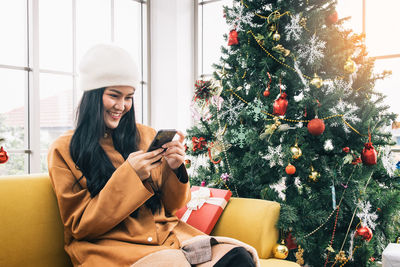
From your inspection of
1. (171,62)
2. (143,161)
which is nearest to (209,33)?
(171,62)

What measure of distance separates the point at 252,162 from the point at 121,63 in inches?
40.0

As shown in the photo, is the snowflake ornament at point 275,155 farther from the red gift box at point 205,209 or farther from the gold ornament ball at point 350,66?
the gold ornament ball at point 350,66

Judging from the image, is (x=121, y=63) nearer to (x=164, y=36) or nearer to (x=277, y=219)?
(x=277, y=219)

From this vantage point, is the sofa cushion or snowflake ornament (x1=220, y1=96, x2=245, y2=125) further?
snowflake ornament (x1=220, y1=96, x2=245, y2=125)

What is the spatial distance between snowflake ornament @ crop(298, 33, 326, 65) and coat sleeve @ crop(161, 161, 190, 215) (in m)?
1.03

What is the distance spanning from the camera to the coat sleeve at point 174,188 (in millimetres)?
1703

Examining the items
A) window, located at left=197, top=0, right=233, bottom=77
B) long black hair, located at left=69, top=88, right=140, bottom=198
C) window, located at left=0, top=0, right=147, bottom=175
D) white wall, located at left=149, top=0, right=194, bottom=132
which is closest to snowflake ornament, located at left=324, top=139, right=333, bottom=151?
long black hair, located at left=69, top=88, right=140, bottom=198

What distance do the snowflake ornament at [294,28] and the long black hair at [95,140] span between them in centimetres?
105

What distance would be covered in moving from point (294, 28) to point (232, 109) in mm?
611

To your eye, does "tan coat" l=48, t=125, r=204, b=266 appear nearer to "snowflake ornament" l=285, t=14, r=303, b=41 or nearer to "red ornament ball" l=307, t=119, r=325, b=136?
"red ornament ball" l=307, t=119, r=325, b=136

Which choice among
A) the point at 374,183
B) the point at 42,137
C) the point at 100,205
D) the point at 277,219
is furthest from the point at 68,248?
the point at 42,137

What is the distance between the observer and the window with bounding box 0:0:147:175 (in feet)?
10.3

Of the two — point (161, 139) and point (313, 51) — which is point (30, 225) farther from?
point (313, 51)

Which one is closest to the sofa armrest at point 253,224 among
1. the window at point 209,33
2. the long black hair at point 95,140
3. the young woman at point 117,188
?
the young woman at point 117,188
